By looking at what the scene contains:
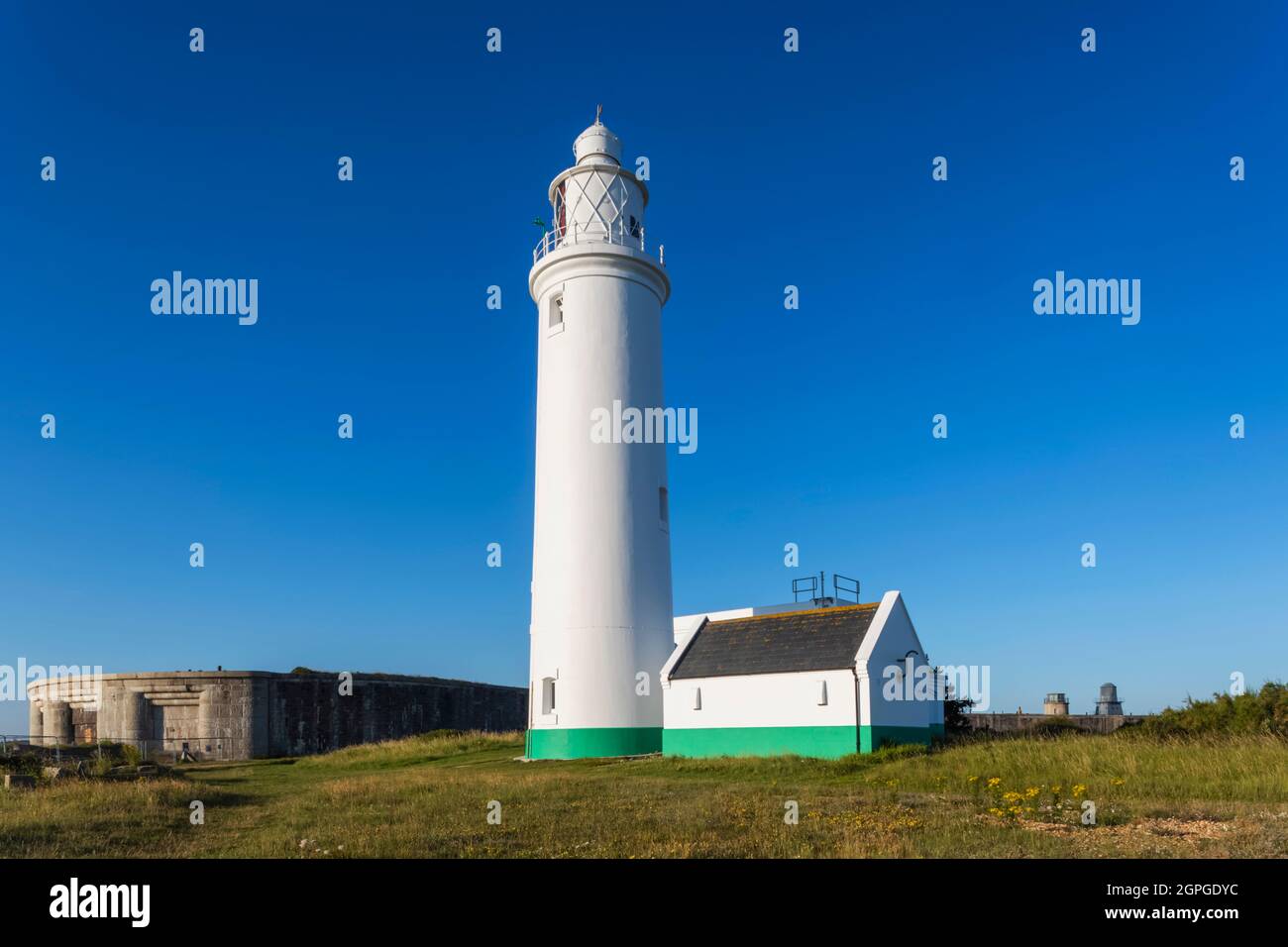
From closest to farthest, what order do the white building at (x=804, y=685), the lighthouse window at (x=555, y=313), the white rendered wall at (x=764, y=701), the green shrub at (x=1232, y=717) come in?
the green shrub at (x=1232, y=717), the white building at (x=804, y=685), the white rendered wall at (x=764, y=701), the lighthouse window at (x=555, y=313)

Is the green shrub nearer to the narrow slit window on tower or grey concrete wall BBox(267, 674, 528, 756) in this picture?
the narrow slit window on tower

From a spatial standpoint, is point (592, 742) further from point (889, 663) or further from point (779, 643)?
point (889, 663)

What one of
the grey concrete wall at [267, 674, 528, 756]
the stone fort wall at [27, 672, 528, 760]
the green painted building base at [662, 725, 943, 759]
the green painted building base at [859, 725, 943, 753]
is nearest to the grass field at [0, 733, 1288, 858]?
the green painted building base at [859, 725, 943, 753]

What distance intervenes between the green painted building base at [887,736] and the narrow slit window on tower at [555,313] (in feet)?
48.8

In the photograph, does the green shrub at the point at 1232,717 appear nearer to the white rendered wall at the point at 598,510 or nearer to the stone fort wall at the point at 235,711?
the white rendered wall at the point at 598,510

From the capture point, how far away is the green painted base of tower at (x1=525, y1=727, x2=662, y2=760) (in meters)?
25.6

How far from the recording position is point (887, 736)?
71.5ft

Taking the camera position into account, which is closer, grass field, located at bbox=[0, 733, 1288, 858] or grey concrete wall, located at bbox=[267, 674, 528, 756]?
grass field, located at bbox=[0, 733, 1288, 858]

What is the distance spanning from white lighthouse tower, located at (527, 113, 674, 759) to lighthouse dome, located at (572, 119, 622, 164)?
0.13 metres

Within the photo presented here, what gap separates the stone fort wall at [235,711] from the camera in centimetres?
3703

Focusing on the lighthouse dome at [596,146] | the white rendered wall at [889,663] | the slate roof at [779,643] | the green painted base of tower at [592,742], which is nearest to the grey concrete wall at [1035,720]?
the white rendered wall at [889,663]

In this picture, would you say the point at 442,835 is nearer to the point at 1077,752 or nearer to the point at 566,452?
the point at 1077,752
